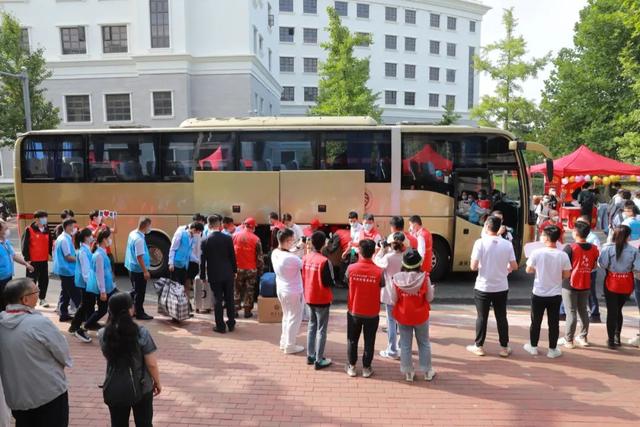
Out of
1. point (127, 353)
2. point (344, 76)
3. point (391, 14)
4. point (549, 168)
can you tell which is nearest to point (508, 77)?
point (344, 76)

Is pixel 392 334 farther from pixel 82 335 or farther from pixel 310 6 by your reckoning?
pixel 310 6

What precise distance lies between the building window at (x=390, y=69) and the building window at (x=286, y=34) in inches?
477

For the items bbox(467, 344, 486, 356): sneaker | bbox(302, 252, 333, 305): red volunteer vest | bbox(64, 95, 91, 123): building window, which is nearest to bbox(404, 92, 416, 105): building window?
bbox(64, 95, 91, 123): building window

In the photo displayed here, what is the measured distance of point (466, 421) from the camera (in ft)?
15.4

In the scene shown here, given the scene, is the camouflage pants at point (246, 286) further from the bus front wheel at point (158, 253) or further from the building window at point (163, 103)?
the building window at point (163, 103)

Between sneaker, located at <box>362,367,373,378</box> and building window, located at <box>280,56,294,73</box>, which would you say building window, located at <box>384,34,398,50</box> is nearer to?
building window, located at <box>280,56,294,73</box>

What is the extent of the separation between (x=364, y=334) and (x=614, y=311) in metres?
3.77

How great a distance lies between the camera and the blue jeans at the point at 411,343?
5.52 m

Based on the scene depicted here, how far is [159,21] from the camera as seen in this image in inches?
1240

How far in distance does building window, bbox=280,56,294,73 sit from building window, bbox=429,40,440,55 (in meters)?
18.3

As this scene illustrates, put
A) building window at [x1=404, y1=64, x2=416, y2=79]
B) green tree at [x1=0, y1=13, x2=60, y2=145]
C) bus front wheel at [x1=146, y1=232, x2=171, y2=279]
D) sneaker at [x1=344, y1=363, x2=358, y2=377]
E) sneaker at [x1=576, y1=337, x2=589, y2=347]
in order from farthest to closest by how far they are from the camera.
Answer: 1. building window at [x1=404, y1=64, x2=416, y2=79]
2. green tree at [x1=0, y1=13, x2=60, y2=145]
3. bus front wheel at [x1=146, y1=232, x2=171, y2=279]
4. sneaker at [x1=576, y1=337, x2=589, y2=347]
5. sneaker at [x1=344, y1=363, x2=358, y2=377]

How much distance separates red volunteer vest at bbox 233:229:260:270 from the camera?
7.95 meters

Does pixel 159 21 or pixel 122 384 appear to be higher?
pixel 159 21

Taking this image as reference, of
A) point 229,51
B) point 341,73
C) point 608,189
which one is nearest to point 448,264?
point 608,189
